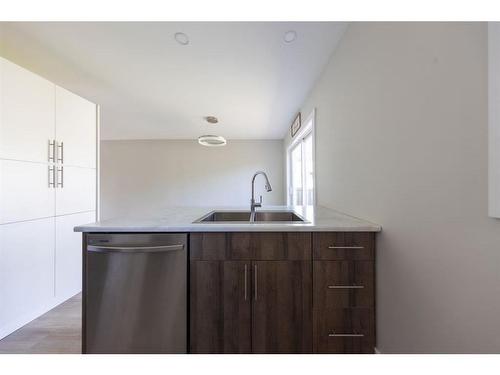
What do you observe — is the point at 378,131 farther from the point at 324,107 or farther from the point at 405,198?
the point at 324,107

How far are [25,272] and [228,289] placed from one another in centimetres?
196

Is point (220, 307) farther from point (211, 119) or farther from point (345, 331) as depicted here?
point (211, 119)

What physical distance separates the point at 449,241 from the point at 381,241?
419mm

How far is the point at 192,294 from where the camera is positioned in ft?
3.94

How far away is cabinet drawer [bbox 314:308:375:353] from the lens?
1.18m

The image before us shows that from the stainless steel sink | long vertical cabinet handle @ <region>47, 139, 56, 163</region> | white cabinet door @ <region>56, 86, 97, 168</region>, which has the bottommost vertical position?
the stainless steel sink

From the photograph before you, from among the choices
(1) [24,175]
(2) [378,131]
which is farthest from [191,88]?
(2) [378,131]

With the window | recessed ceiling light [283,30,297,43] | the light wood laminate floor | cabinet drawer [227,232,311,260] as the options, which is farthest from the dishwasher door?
the window

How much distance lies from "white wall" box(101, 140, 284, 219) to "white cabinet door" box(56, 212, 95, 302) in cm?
316

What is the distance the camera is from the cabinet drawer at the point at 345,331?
46.5 inches

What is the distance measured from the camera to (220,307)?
1196 mm

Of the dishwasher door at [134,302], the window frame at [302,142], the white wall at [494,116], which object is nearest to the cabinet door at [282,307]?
the dishwasher door at [134,302]

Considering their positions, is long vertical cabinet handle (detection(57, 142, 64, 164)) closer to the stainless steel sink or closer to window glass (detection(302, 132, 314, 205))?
the stainless steel sink

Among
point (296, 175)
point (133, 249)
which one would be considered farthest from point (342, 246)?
point (296, 175)
